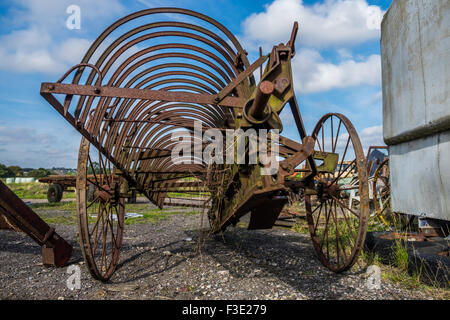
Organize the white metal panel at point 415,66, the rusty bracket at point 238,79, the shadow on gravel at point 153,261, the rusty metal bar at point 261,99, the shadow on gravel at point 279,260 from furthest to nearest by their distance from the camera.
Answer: the shadow on gravel at point 153,261 < the shadow on gravel at point 279,260 < the rusty bracket at point 238,79 < the rusty metal bar at point 261,99 < the white metal panel at point 415,66

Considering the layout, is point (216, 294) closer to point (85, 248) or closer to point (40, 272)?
point (85, 248)

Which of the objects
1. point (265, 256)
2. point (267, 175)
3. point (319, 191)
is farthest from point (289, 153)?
point (265, 256)

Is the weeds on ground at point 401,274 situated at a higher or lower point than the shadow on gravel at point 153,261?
higher

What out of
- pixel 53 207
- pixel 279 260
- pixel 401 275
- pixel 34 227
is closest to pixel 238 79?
pixel 279 260

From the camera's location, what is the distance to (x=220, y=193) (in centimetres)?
454

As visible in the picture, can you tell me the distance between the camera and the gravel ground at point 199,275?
3.57 m

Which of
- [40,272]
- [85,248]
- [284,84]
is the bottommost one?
[40,272]

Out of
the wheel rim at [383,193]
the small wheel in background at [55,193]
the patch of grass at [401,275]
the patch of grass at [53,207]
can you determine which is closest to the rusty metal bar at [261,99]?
the patch of grass at [401,275]

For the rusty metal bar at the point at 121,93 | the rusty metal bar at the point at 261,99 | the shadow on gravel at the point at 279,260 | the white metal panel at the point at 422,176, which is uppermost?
the rusty metal bar at the point at 121,93

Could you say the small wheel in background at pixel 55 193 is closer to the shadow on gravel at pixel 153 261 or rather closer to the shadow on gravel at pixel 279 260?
the shadow on gravel at pixel 153 261

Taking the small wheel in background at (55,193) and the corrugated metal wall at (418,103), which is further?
the small wheel in background at (55,193)

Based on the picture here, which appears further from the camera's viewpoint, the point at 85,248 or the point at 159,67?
the point at 159,67

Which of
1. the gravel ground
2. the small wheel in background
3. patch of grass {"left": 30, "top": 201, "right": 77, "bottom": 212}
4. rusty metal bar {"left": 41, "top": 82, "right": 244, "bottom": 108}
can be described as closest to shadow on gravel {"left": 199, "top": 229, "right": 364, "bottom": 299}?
the gravel ground
